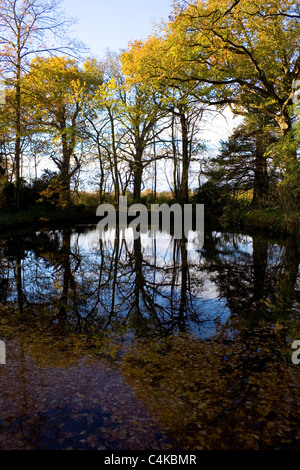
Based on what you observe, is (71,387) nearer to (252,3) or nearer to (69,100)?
(252,3)

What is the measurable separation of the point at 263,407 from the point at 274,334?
2.26m

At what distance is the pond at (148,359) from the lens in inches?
126

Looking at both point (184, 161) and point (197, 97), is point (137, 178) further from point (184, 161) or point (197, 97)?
point (197, 97)

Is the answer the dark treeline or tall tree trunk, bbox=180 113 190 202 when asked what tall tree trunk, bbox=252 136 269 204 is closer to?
the dark treeline

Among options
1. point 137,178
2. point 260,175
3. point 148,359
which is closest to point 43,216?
point 137,178

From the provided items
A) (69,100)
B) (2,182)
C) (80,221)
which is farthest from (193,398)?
(80,221)

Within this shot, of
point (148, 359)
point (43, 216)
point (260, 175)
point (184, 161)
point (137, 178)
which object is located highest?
point (184, 161)

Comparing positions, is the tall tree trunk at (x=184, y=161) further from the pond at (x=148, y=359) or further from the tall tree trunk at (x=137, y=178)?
the pond at (x=148, y=359)

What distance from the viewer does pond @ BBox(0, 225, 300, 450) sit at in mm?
3193

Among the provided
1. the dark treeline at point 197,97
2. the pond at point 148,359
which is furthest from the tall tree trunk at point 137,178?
the pond at point 148,359

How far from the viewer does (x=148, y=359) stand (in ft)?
15.3

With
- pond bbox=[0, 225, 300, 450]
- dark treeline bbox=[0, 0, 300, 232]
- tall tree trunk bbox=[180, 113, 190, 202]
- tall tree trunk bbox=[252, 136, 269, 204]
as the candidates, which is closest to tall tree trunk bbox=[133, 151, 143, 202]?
dark treeline bbox=[0, 0, 300, 232]
